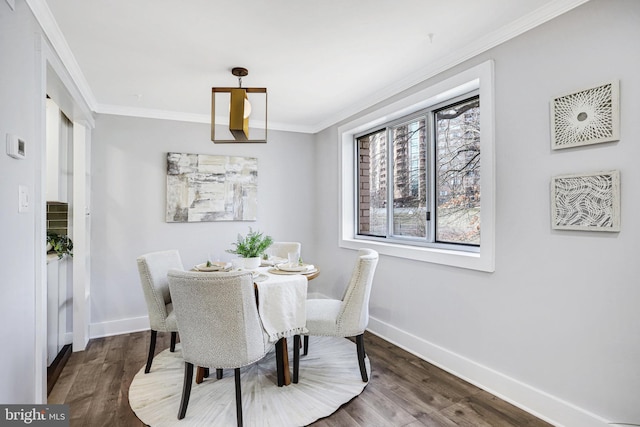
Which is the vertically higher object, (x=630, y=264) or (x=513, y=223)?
(x=513, y=223)

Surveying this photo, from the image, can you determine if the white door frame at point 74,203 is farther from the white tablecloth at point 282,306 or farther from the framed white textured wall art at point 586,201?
the framed white textured wall art at point 586,201

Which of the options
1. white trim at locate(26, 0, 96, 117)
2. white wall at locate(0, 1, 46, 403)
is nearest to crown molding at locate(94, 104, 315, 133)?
white trim at locate(26, 0, 96, 117)

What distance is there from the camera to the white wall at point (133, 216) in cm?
353

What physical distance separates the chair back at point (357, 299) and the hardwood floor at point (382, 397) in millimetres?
439

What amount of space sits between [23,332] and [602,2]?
11.1 ft

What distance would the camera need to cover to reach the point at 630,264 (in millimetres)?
1646

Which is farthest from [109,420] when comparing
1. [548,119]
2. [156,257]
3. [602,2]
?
[602,2]

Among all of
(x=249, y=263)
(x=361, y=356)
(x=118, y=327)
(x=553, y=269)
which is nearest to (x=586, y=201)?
(x=553, y=269)

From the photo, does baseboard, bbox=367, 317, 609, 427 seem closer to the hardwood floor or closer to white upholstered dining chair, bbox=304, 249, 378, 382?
the hardwood floor

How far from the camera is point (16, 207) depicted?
61.3 inches

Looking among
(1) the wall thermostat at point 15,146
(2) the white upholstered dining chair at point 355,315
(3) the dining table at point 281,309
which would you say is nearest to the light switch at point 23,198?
(1) the wall thermostat at point 15,146

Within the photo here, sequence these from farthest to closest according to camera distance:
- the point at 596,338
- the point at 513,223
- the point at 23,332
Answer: the point at 513,223 < the point at 596,338 < the point at 23,332

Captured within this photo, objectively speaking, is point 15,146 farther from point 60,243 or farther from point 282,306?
point 60,243

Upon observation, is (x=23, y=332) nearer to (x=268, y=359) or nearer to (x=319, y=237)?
(x=268, y=359)
